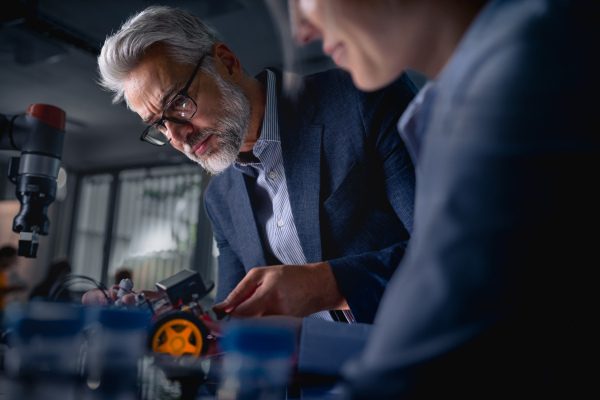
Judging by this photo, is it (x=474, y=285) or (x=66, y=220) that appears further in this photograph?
(x=66, y=220)

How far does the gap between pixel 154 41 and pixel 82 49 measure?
3097mm

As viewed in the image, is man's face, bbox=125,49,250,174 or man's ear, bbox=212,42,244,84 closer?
man's face, bbox=125,49,250,174

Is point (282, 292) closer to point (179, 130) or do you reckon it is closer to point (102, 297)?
point (102, 297)

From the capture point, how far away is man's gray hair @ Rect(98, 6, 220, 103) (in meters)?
1.43

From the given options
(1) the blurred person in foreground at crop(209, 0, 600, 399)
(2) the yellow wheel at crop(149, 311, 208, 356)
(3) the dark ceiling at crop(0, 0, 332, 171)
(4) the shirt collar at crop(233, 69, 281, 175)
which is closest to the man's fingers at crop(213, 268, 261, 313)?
(2) the yellow wheel at crop(149, 311, 208, 356)

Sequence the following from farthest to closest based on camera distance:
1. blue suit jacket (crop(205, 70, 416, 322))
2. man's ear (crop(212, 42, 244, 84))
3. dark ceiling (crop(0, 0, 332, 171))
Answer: dark ceiling (crop(0, 0, 332, 171)), man's ear (crop(212, 42, 244, 84)), blue suit jacket (crop(205, 70, 416, 322))

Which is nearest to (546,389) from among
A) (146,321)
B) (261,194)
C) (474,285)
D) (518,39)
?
(474,285)

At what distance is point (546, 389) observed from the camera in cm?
39

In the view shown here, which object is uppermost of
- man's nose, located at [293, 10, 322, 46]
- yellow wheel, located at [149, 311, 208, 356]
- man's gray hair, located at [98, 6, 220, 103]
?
man's gray hair, located at [98, 6, 220, 103]

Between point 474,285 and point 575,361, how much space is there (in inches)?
6.5

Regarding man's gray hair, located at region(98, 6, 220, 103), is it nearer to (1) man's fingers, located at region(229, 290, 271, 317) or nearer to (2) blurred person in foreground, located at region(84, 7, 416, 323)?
(2) blurred person in foreground, located at region(84, 7, 416, 323)

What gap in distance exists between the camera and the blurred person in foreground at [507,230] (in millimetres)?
322

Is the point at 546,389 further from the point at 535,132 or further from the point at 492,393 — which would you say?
the point at 535,132

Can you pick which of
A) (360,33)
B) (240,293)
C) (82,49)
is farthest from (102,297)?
(82,49)
